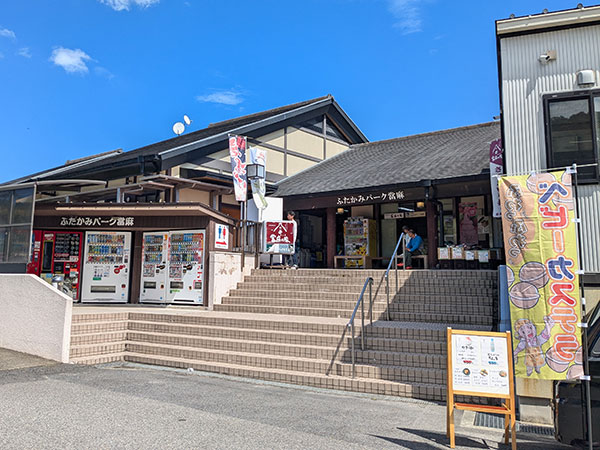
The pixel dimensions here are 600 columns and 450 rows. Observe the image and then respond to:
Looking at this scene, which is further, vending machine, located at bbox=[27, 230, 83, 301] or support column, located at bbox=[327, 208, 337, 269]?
support column, located at bbox=[327, 208, 337, 269]

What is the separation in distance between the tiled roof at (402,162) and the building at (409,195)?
0.12ft

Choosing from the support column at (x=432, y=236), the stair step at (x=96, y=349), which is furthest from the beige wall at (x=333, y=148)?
the stair step at (x=96, y=349)

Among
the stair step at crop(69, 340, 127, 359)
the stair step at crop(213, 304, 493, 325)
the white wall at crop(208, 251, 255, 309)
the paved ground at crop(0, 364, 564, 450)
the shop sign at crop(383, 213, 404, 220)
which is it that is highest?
the shop sign at crop(383, 213, 404, 220)

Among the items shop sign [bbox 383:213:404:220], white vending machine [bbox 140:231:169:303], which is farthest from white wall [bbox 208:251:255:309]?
shop sign [bbox 383:213:404:220]

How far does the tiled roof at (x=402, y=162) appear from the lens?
518 inches

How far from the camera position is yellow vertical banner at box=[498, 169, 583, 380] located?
16.1 feet

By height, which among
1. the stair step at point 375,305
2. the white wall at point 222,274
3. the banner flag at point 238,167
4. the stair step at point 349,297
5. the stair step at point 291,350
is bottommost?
the stair step at point 291,350

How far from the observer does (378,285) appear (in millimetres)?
9977

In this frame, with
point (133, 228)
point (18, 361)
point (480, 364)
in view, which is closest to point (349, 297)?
point (480, 364)

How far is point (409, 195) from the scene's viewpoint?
1270 cm

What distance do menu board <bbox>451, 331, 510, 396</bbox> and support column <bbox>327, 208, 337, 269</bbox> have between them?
31.7 feet

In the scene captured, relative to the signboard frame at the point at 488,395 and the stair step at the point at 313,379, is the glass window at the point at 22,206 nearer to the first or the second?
the stair step at the point at 313,379

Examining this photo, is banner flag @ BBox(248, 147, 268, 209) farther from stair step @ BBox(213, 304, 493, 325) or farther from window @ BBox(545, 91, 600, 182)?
window @ BBox(545, 91, 600, 182)

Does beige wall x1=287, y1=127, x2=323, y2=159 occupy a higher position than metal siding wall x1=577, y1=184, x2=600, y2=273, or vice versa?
beige wall x1=287, y1=127, x2=323, y2=159
